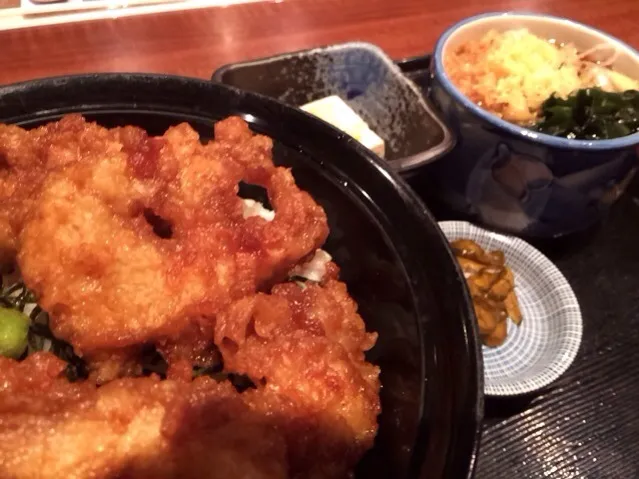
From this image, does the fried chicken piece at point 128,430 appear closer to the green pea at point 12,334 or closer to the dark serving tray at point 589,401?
the green pea at point 12,334

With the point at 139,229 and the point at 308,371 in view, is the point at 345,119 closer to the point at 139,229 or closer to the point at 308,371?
the point at 139,229

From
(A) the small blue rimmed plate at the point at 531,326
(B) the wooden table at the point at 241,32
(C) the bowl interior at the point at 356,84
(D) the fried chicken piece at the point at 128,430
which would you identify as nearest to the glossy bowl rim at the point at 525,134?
(C) the bowl interior at the point at 356,84

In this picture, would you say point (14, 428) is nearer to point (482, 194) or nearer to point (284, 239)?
point (284, 239)

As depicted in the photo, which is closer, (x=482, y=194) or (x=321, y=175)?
(x=321, y=175)

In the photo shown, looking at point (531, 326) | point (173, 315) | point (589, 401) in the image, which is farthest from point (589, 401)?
point (173, 315)

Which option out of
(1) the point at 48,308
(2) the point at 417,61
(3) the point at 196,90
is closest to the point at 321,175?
(3) the point at 196,90

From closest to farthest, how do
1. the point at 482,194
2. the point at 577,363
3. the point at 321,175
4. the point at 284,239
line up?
the point at 284,239
the point at 321,175
the point at 577,363
the point at 482,194

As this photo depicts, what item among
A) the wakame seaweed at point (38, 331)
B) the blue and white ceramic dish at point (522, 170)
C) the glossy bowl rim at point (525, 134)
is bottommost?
the blue and white ceramic dish at point (522, 170)
